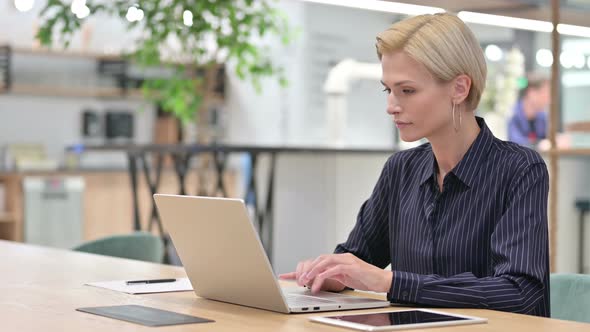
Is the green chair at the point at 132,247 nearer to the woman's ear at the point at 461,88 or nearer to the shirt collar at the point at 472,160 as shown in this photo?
the shirt collar at the point at 472,160

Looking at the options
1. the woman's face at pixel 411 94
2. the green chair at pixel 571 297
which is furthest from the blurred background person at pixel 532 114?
the woman's face at pixel 411 94

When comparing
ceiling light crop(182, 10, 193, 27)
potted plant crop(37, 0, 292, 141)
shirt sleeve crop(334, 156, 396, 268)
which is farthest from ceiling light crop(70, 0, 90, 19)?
shirt sleeve crop(334, 156, 396, 268)

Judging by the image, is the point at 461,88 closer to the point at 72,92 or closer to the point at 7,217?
the point at 7,217

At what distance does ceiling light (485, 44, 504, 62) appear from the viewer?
A: 6.73m

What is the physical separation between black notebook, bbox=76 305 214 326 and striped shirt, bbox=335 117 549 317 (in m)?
0.39

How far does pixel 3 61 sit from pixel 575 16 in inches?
248

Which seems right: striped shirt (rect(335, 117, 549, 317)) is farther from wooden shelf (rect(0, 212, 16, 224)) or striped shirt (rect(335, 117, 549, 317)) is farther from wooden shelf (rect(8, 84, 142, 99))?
wooden shelf (rect(8, 84, 142, 99))

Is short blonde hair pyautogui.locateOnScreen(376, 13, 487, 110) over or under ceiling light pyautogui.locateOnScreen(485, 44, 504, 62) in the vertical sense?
under

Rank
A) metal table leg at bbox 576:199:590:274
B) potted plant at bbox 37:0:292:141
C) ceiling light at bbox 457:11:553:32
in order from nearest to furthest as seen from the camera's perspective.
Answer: ceiling light at bbox 457:11:553:32, metal table leg at bbox 576:199:590:274, potted plant at bbox 37:0:292:141

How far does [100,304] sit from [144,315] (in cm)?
20

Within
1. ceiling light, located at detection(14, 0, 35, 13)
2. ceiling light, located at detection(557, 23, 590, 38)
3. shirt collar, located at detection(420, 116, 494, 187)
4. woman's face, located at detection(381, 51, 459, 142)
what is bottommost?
shirt collar, located at detection(420, 116, 494, 187)

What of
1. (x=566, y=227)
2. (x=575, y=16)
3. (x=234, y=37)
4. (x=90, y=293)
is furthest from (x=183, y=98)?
(x=90, y=293)

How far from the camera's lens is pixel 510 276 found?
182 cm

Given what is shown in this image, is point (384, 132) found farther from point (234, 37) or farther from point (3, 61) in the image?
point (234, 37)
